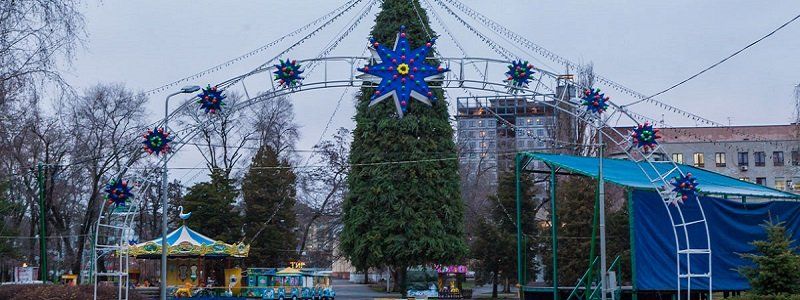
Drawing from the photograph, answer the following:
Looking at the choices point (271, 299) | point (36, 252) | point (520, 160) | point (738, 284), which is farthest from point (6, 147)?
point (36, 252)

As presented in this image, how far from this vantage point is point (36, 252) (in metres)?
67.8

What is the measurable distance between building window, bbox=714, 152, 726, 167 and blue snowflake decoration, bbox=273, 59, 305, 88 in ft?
215

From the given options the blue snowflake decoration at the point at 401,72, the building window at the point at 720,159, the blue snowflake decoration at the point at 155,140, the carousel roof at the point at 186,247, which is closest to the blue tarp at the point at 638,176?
the blue snowflake decoration at the point at 401,72

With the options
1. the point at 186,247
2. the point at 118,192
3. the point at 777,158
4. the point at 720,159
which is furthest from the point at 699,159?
the point at 118,192

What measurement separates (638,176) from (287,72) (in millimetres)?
12060

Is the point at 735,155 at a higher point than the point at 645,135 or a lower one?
higher

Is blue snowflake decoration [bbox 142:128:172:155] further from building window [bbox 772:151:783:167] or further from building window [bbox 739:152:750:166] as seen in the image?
building window [bbox 739:152:750:166]

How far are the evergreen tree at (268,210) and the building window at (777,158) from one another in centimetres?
4493

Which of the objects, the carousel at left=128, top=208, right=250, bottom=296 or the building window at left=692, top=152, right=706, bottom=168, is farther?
the building window at left=692, top=152, right=706, bottom=168

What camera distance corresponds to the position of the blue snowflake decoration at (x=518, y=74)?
79.6ft

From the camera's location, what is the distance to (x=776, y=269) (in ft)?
69.6

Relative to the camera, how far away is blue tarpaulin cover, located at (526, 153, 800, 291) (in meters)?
25.8

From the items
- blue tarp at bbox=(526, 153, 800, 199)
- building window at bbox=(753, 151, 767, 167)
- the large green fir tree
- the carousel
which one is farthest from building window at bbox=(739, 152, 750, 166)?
blue tarp at bbox=(526, 153, 800, 199)

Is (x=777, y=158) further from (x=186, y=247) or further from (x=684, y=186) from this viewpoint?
(x=684, y=186)
